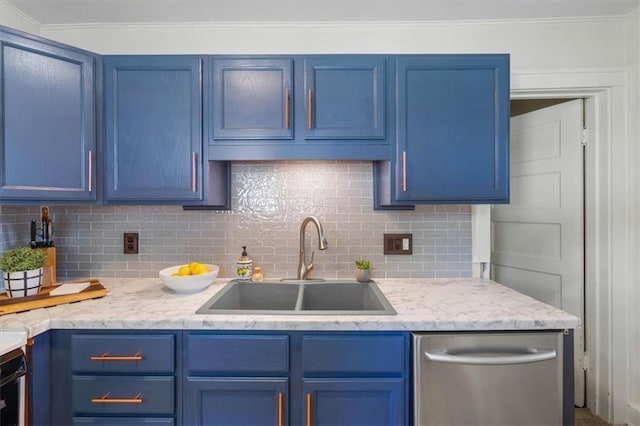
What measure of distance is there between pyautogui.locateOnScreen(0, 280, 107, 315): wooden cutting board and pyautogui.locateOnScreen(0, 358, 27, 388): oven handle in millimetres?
295

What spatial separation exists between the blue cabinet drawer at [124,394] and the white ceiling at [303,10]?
184 centimetres

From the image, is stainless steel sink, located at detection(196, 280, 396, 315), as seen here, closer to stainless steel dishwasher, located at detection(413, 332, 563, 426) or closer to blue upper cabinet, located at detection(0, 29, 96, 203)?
stainless steel dishwasher, located at detection(413, 332, 563, 426)

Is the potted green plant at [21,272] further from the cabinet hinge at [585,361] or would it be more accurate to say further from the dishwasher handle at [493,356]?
the cabinet hinge at [585,361]

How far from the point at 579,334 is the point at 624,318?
0.27 m

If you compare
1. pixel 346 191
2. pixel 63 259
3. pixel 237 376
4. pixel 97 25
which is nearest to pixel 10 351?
pixel 237 376

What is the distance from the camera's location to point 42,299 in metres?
1.39

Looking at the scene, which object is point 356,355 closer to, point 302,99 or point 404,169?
point 404,169

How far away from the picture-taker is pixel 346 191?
1.90 m

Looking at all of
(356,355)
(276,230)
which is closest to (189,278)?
(276,230)

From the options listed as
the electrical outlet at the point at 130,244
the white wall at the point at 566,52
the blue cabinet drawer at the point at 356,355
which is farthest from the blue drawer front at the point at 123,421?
the white wall at the point at 566,52

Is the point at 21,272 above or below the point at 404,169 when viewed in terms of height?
below

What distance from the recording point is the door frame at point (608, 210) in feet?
6.09

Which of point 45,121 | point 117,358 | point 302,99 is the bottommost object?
point 117,358

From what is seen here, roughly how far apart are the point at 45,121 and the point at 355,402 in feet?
5.95
